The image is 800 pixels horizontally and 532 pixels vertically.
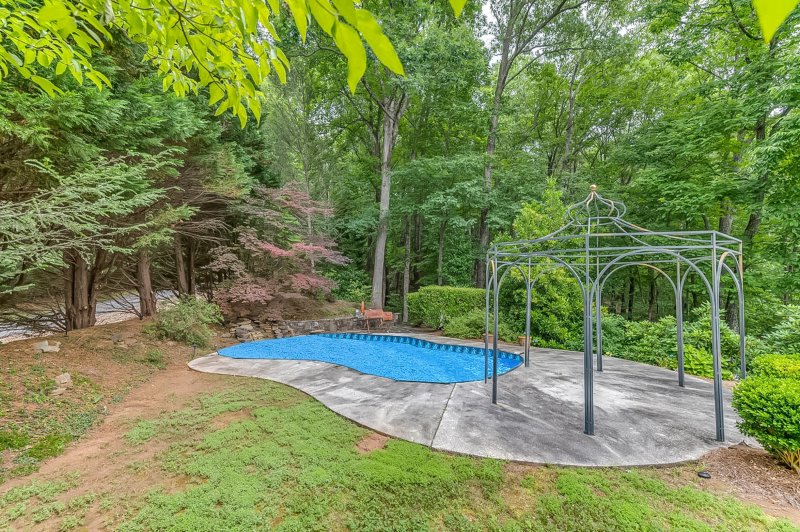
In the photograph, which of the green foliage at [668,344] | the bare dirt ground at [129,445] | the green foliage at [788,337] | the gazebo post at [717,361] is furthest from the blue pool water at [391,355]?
the green foliage at [788,337]

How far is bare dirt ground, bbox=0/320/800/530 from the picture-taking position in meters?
2.77

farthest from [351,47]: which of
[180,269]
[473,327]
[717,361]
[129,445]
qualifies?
[180,269]

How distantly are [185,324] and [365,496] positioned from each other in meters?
6.63

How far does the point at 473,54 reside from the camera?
10680mm

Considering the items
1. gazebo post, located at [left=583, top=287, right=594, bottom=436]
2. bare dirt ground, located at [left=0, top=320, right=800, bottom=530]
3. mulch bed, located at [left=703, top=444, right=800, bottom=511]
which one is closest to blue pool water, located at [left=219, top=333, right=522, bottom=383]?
bare dirt ground, located at [left=0, top=320, right=800, bottom=530]

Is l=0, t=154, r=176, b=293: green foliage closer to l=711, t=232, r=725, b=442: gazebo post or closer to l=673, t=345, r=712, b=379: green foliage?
l=711, t=232, r=725, b=442: gazebo post

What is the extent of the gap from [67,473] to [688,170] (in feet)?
44.1

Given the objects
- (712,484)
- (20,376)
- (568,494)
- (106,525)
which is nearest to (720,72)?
(712,484)

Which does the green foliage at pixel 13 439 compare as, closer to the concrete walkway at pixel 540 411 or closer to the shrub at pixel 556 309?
the concrete walkway at pixel 540 411

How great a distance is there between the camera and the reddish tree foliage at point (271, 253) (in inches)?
367

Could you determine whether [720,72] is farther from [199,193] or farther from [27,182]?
[27,182]

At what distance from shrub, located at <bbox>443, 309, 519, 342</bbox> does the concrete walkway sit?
2.27 m

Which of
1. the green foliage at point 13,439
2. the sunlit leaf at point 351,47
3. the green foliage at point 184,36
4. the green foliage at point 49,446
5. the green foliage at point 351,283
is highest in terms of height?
the green foliage at point 184,36

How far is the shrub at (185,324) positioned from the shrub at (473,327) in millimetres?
6137
